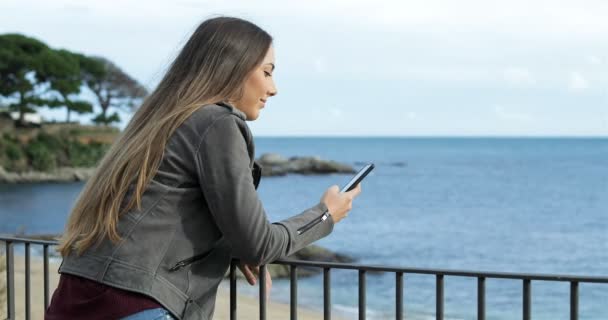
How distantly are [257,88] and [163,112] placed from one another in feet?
0.84

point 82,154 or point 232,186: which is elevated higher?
point 82,154

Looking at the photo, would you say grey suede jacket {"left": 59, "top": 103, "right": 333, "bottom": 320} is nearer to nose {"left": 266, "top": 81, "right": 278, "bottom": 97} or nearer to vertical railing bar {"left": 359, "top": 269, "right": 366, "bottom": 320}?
nose {"left": 266, "top": 81, "right": 278, "bottom": 97}

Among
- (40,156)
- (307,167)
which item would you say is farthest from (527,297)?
(307,167)

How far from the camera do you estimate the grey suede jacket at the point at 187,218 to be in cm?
197

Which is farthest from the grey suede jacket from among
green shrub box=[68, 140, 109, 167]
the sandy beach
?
green shrub box=[68, 140, 109, 167]

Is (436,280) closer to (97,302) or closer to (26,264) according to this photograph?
(97,302)

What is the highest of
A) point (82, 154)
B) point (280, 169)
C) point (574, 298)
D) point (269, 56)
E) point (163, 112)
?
point (280, 169)

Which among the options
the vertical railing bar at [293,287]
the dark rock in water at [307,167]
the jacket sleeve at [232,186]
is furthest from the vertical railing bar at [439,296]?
the dark rock in water at [307,167]

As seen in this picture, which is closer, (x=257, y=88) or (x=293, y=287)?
(x=257, y=88)

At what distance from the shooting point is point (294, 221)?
7.14 feet

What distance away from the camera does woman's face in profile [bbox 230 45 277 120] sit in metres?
2.15

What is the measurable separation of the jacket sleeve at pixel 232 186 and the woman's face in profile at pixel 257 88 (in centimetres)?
14

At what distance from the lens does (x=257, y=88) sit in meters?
2.17

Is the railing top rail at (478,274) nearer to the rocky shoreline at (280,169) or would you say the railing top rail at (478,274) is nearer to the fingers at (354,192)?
the fingers at (354,192)
